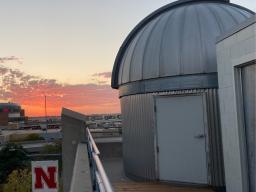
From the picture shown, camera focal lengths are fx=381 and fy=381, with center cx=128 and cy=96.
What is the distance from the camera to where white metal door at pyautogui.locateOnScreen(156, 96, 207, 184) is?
9.64m

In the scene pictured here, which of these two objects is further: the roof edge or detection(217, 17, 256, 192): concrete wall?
detection(217, 17, 256, 192): concrete wall

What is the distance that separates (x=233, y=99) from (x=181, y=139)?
2.92 metres

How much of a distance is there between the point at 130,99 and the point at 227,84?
429 cm

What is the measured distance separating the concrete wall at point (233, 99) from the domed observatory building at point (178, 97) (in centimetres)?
191

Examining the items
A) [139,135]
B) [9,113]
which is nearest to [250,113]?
[139,135]

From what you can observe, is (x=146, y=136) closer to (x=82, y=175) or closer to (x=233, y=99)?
(x=233, y=99)

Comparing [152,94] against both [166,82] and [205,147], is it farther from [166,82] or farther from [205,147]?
[205,147]

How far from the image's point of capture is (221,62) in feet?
25.2

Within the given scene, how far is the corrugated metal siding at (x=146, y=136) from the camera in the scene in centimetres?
955

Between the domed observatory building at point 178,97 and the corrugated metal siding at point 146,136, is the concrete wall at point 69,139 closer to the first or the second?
the corrugated metal siding at point 146,136

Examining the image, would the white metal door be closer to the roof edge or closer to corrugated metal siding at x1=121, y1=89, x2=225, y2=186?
corrugated metal siding at x1=121, y1=89, x2=225, y2=186

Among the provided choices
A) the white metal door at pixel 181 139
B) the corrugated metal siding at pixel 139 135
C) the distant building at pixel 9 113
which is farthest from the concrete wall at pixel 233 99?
the distant building at pixel 9 113

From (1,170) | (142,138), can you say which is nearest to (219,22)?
(142,138)

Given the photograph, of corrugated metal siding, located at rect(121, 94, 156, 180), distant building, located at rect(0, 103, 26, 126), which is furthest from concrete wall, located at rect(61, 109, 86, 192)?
distant building, located at rect(0, 103, 26, 126)
